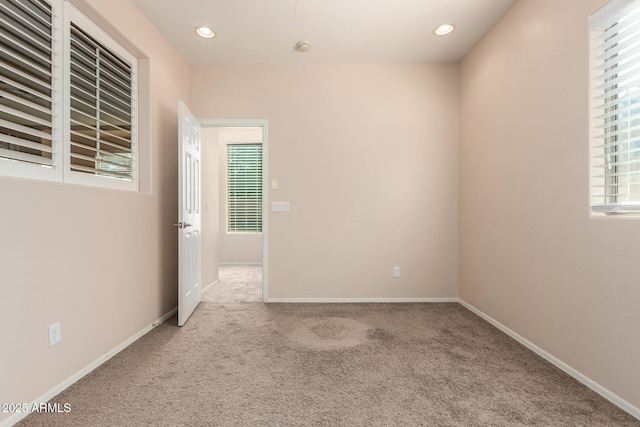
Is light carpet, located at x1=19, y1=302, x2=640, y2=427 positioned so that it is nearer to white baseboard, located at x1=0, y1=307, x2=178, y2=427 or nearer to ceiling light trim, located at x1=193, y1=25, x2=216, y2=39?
white baseboard, located at x1=0, y1=307, x2=178, y2=427

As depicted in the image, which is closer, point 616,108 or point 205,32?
point 616,108

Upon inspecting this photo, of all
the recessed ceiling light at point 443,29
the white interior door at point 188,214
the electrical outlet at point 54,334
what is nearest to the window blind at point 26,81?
the electrical outlet at point 54,334

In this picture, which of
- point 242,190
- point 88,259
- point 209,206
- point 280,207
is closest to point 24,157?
point 88,259

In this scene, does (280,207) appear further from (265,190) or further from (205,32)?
(205,32)

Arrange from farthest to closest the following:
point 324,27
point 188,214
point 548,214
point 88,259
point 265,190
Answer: point 265,190 < point 188,214 < point 324,27 < point 548,214 < point 88,259

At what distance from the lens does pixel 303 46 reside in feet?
10.8

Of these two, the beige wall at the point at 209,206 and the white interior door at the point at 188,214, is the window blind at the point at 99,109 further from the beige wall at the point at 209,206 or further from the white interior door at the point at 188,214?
the beige wall at the point at 209,206

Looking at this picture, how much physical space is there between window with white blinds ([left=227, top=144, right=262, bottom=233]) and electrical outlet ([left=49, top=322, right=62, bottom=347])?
4.88m

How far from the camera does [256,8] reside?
8.73 feet

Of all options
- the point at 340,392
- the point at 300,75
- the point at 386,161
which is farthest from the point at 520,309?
the point at 300,75

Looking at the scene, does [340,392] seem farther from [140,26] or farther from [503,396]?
[140,26]

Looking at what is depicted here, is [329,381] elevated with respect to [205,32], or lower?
lower

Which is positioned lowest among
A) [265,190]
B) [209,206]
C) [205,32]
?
[209,206]

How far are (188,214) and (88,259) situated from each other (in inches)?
43.6
